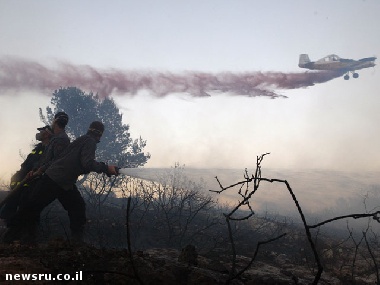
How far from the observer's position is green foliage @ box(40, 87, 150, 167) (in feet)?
73.3

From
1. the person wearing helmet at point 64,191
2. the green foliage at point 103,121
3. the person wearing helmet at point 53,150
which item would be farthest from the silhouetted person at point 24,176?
the green foliage at point 103,121

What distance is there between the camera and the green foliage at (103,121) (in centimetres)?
2234

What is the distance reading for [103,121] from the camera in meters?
23.8

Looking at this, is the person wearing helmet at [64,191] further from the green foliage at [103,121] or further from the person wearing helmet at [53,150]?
the green foliage at [103,121]

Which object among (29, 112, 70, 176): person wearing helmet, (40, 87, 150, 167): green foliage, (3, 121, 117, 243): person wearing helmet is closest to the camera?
(3, 121, 117, 243): person wearing helmet

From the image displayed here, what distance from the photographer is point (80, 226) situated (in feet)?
13.4

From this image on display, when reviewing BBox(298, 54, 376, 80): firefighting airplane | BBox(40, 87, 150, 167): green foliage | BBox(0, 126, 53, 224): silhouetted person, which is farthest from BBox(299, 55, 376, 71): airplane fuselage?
BBox(0, 126, 53, 224): silhouetted person

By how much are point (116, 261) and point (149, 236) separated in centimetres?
484

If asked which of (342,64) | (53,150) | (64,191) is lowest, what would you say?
(64,191)

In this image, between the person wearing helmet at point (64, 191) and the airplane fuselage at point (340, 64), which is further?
the airplane fuselage at point (340, 64)

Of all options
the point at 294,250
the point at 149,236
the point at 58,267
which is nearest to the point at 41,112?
the point at 149,236

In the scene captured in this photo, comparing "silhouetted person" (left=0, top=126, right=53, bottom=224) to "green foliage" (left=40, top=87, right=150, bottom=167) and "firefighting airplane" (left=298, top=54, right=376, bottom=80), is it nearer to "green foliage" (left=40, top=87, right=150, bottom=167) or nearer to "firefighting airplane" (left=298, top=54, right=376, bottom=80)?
"green foliage" (left=40, top=87, right=150, bottom=167)

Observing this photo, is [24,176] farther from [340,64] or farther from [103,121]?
[340,64]

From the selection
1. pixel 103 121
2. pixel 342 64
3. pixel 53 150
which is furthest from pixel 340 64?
pixel 53 150
